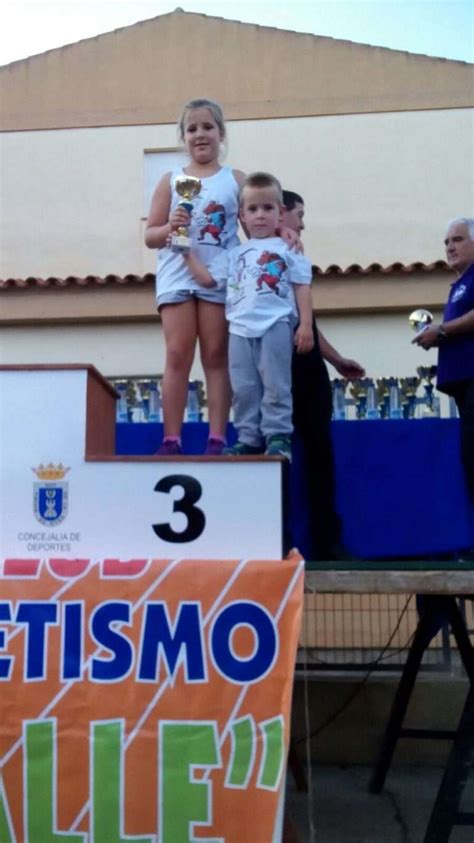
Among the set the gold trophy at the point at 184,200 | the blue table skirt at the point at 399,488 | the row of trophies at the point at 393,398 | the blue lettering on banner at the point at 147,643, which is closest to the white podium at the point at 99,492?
→ the blue lettering on banner at the point at 147,643

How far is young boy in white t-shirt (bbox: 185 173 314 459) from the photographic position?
12.6ft

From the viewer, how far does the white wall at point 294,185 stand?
1041 centimetres

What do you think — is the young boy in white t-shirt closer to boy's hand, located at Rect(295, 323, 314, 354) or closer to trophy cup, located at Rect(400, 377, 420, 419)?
boy's hand, located at Rect(295, 323, 314, 354)

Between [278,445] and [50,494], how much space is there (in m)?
0.89

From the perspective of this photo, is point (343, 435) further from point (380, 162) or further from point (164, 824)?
point (380, 162)

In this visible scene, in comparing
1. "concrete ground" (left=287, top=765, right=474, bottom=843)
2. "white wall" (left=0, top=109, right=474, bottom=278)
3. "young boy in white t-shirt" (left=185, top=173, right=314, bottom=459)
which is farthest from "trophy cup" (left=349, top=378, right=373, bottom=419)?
"white wall" (left=0, top=109, right=474, bottom=278)

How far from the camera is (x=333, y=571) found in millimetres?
3605

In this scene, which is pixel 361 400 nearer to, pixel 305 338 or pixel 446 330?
pixel 446 330

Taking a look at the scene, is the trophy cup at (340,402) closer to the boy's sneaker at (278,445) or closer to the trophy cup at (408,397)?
the trophy cup at (408,397)

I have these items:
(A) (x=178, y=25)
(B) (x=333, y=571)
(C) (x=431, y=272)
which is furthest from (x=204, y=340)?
(A) (x=178, y=25)

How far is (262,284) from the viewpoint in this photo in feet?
12.8

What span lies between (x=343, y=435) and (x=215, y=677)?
150 centimetres

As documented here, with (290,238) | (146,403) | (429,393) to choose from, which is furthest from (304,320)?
(146,403)

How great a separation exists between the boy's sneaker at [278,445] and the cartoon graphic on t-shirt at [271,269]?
23.3 inches
